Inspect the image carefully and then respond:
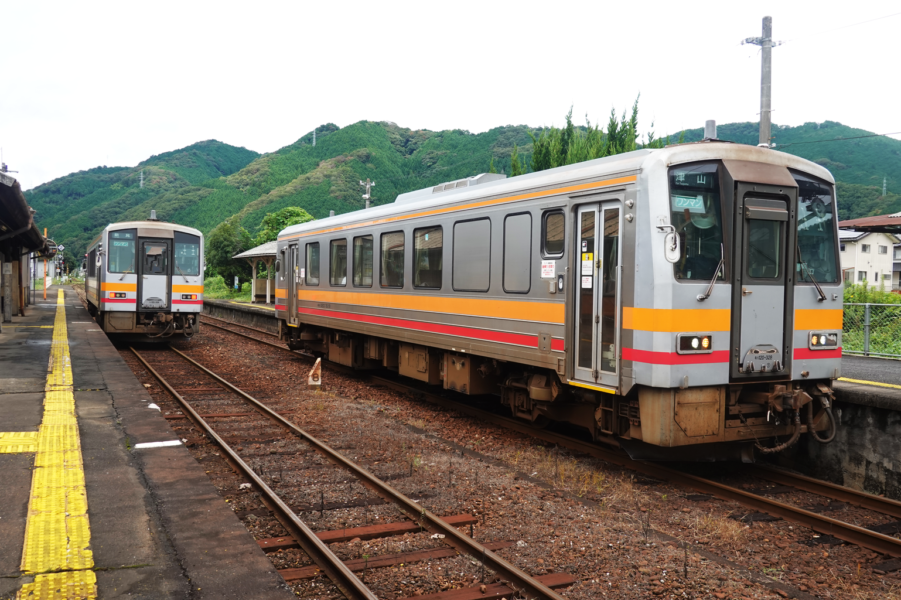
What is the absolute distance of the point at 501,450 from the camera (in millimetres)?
8227

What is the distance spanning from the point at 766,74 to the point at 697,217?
11.9m

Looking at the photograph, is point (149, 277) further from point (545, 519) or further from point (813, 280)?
point (813, 280)

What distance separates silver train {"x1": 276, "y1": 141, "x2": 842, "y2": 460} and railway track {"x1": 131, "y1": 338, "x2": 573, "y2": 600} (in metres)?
2.26

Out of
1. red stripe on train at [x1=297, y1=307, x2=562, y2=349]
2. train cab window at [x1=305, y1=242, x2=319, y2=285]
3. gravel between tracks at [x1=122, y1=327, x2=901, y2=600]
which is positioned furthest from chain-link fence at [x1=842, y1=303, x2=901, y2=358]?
train cab window at [x1=305, y1=242, x2=319, y2=285]

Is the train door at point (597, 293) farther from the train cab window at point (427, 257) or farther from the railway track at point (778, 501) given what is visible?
the train cab window at point (427, 257)

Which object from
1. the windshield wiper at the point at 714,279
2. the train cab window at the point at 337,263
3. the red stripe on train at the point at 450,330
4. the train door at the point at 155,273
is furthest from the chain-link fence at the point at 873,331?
the train door at the point at 155,273

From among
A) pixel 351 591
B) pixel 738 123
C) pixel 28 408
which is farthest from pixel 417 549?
pixel 738 123

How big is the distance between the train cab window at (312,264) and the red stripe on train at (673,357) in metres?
9.67

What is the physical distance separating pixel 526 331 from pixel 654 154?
2604 mm

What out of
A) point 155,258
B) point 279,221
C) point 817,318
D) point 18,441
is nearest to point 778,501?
point 817,318

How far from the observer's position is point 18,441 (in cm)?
675

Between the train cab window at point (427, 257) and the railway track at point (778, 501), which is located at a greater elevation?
the train cab window at point (427, 257)

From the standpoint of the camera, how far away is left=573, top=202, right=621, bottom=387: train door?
22.4ft

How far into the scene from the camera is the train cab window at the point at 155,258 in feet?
58.3
